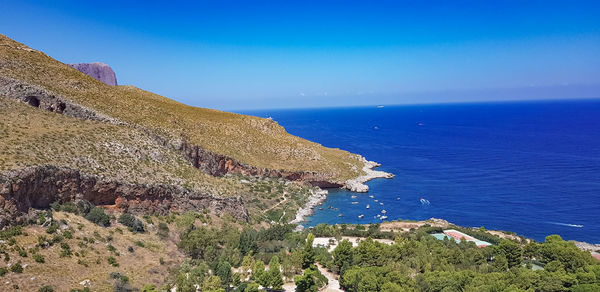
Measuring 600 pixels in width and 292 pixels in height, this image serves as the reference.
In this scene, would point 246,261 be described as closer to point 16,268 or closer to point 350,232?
point 16,268

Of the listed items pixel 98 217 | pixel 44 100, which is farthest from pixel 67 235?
pixel 44 100

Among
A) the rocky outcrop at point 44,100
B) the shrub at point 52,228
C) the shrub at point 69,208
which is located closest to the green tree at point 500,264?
the shrub at point 52,228

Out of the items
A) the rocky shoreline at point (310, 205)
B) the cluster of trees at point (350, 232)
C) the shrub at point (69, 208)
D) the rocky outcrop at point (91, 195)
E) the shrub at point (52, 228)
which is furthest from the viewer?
the rocky shoreline at point (310, 205)

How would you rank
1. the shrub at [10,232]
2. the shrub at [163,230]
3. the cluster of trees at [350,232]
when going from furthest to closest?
1. the cluster of trees at [350,232]
2. the shrub at [163,230]
3. the shrub at [10,232]

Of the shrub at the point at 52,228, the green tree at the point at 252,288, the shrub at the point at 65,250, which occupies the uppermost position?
the shrub at the point at 52,228

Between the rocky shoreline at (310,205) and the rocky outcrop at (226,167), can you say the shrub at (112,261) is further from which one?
the rocky shoreline at (310,205)

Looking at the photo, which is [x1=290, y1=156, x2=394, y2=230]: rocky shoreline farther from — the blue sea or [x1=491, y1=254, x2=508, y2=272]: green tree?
[x1=491, y1=254, x2=508, y2=272]: green tree
